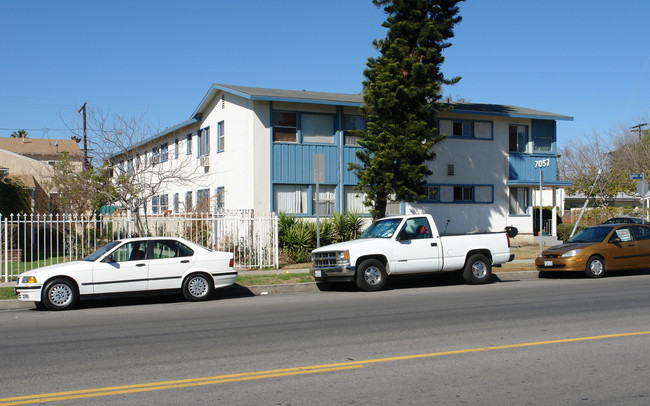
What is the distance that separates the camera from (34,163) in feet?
144

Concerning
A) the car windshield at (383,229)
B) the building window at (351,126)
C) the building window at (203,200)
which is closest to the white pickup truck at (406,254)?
the car windshield at (383,229)

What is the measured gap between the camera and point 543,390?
5.89m

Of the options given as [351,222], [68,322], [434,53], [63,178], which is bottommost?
[68,322]

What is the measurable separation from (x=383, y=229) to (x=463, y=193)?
12.9 meters

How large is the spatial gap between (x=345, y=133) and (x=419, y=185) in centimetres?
439

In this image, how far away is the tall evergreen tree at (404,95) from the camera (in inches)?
846

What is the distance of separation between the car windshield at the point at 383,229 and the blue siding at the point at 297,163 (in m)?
8.52

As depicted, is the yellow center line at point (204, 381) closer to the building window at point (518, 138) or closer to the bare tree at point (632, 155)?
the building window at point (518, 138)

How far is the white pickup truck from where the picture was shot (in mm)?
14688

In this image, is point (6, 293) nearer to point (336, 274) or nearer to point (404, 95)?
point (336, 274)

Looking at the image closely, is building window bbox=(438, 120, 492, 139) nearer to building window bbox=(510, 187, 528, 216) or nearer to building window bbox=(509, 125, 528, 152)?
building window bbox=(509, 125, 528, 152)

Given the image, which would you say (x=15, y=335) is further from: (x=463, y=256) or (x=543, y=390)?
(x=463, y=256)

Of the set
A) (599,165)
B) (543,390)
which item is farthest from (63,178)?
(599,165)

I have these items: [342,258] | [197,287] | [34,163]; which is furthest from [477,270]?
[34,163]
